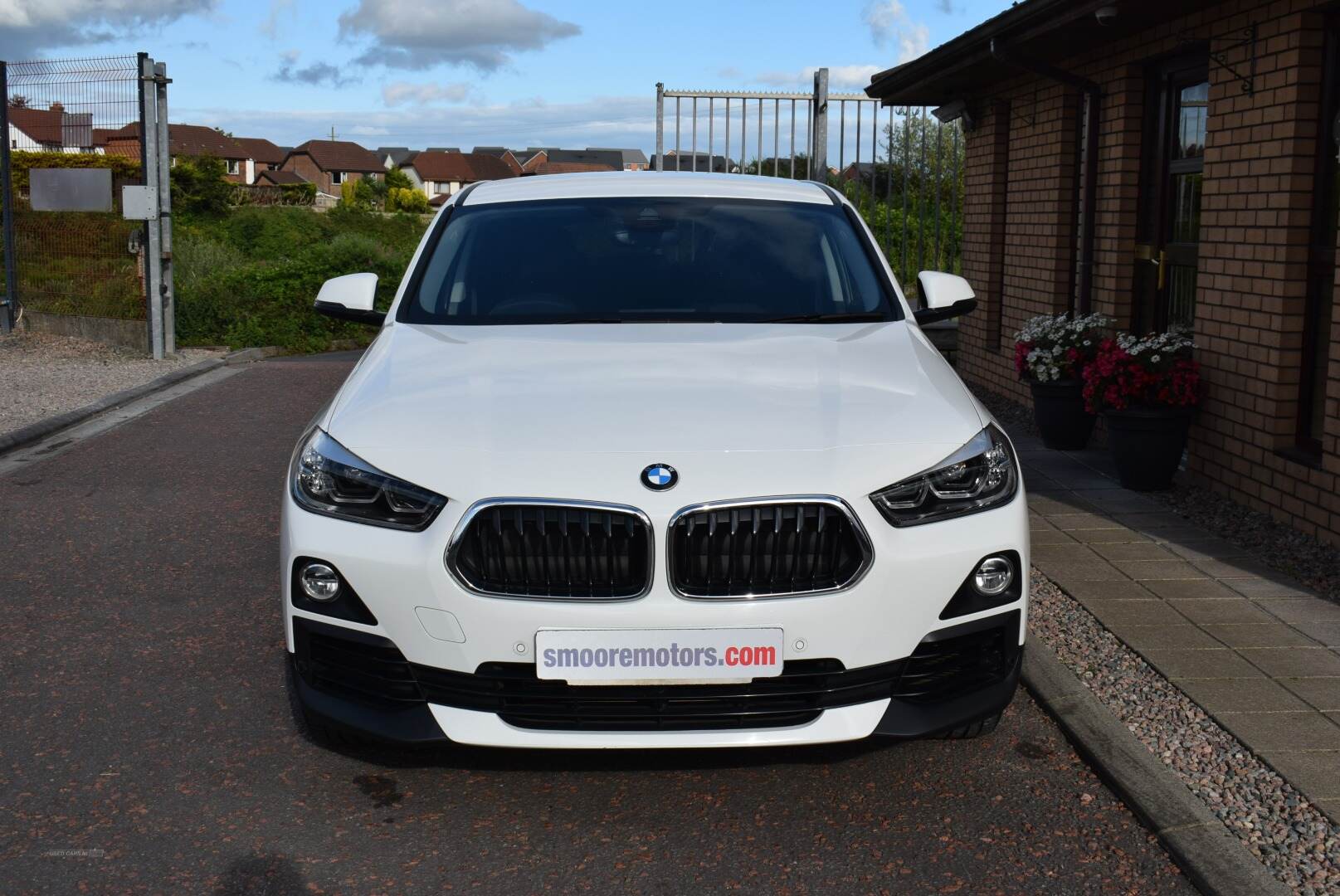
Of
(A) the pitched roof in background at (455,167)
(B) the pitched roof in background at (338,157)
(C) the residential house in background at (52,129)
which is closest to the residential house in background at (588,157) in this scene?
(A) the pitched roof in background at (455,167)

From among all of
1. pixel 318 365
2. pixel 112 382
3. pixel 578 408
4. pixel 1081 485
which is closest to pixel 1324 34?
pixel 1081 485

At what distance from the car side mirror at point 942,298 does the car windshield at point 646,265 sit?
0.94 ft

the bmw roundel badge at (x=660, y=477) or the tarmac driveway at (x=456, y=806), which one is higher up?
the bmw roundel badge at (x=660, y=477)

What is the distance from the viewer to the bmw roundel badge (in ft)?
11.4

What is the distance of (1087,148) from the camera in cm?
1005

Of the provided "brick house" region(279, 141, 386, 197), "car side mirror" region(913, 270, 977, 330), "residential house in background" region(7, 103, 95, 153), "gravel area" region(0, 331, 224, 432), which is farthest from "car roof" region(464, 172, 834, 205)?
"brick house" region(279, 141, 386, 197)

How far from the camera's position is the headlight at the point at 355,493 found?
354 centimetres

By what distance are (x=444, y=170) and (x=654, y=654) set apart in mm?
152140

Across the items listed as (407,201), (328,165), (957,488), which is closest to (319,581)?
(957,488)

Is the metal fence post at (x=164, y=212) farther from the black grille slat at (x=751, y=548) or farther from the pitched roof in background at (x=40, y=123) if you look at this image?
the black grille slat at (x=751, y=548)

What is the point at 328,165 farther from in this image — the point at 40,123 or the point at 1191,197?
the point at 1191,197

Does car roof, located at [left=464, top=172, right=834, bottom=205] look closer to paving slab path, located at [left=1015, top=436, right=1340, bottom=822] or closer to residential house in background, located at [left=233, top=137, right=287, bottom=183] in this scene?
paving slab path, located at [left=1015, top=436, right=1340, bottom=822]

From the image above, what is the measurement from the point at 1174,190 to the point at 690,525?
22.0 ft

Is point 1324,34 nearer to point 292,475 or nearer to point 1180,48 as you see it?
point 1180,48
